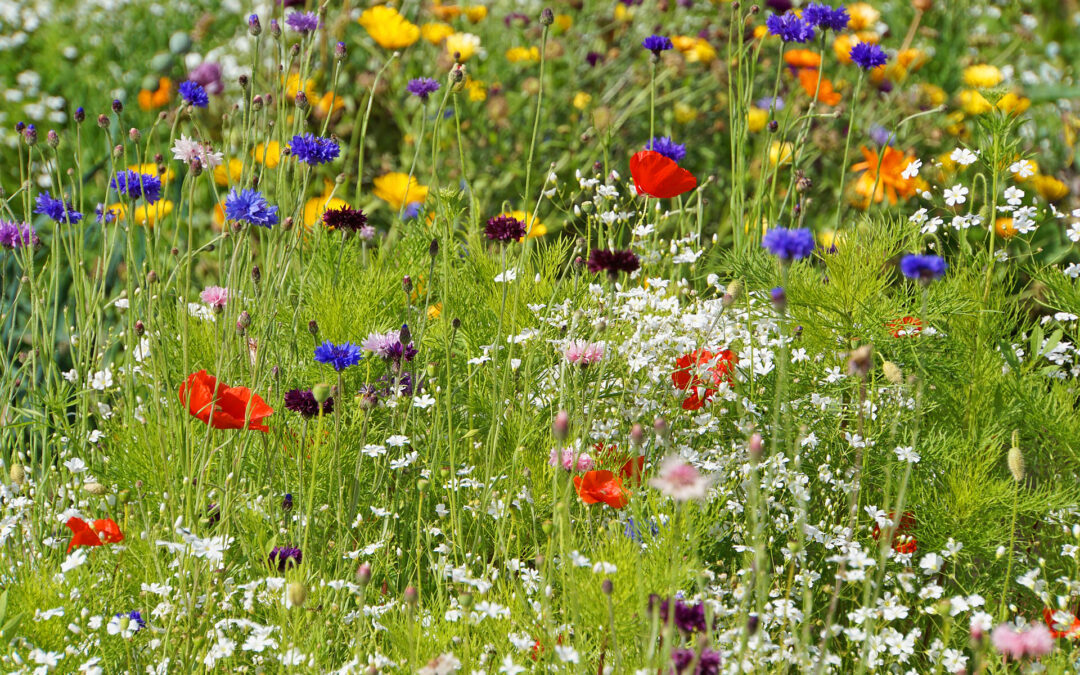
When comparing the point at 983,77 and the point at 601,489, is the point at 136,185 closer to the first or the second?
the point at 601,489

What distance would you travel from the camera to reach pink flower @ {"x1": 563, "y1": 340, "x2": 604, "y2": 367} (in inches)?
67.1

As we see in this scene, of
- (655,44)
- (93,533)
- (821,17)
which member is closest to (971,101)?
(821,17)

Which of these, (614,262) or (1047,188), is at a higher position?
(614,262)

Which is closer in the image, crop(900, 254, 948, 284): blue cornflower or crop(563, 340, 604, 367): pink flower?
crop(900, 254, 948, 284): blue cornflower

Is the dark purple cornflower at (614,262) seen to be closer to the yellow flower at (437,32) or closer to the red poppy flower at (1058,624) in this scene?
the red poppy flower at (1058,624)

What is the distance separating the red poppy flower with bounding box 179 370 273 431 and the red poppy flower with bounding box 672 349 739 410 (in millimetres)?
698

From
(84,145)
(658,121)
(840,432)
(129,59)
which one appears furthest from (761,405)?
(129,59)

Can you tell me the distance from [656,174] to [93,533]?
3.64ft

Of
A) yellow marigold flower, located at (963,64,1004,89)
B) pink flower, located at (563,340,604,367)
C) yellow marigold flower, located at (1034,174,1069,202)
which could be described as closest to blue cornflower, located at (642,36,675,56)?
pink flower, located at (563,340,604,367)

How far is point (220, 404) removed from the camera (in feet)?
5.34

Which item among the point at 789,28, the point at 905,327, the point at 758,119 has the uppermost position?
the point at 789,28

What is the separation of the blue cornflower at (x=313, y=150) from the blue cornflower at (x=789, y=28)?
3.36ft

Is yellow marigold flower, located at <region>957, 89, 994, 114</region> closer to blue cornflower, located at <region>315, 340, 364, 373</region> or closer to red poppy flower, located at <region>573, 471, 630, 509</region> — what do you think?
red poppy flower, located at <region>573, 471, 630, 509</region>

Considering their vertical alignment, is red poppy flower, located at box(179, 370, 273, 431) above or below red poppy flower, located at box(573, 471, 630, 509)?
above
